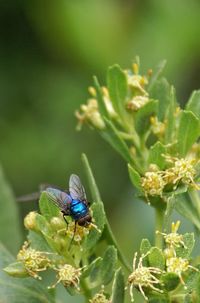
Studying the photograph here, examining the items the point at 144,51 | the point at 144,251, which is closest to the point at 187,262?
the point at 144,251

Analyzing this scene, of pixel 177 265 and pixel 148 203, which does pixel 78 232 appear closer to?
pixel 148 203

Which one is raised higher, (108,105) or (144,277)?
(108,105)

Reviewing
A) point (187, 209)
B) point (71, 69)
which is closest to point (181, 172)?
point (187, 209)

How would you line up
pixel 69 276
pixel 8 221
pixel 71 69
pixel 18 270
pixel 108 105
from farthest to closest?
pixel 71 69 < pixel 8 221 < pixel 108 105 < pixel 18 270 < pixel 69 276

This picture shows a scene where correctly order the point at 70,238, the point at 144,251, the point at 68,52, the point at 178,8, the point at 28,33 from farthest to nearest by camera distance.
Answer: the point at 28,33 → the point at 68,52 → the point at 178,8 → the point at 70,238 → the point at 144,251

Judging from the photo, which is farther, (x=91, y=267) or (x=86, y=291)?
(x=86, y=291)

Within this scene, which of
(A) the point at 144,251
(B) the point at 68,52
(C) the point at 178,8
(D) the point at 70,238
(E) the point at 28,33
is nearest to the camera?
(A) the point at 144,251

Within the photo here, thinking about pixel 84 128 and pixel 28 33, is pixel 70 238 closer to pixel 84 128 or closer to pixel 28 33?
pixel 84 128
